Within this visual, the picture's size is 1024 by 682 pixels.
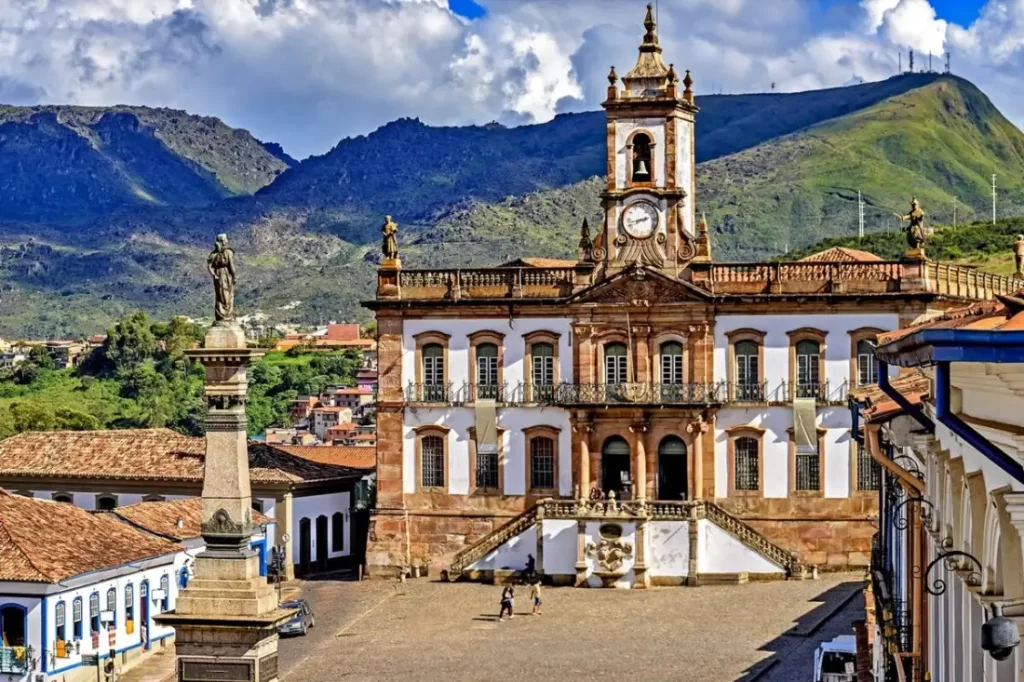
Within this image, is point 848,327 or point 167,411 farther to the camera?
point 167,411

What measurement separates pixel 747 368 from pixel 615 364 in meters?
3.56

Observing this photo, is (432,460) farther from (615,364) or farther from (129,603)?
(129,603)

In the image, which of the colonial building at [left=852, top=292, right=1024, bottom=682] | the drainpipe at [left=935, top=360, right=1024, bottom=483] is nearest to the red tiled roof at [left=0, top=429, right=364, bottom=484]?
the colonial building at [left=852, top=292, right=1024, bottom=682]

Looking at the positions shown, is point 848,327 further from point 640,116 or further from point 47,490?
point 47,490

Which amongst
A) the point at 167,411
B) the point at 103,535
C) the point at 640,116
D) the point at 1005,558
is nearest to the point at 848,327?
the point at 640,116

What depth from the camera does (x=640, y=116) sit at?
5178 centimetres

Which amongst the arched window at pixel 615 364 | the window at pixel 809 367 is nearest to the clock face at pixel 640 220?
the arched window at pixel 615 364

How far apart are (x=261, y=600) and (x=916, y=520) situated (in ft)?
26.4

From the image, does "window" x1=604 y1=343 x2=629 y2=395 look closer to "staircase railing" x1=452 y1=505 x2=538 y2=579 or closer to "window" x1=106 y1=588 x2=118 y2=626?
"staircase railing" x1=452 y1=505 x2=538 y2=579

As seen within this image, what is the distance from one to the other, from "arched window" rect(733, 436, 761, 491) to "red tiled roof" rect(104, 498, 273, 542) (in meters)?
13.0

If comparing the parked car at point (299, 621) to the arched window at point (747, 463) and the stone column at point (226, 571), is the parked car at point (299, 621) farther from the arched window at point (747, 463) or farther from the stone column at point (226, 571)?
the stone column at point (226, 571)

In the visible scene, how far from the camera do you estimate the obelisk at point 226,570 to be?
2158 centimetres

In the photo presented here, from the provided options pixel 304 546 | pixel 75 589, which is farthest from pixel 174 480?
pixel 75 589

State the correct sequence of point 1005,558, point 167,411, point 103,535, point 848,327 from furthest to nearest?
point 167,411 < point 848,327 < point 103,535 < point 1005,558
